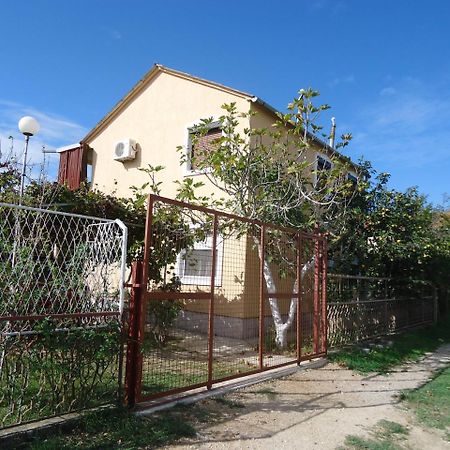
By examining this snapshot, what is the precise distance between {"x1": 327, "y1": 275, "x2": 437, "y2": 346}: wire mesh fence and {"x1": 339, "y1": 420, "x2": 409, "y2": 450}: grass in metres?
3.77

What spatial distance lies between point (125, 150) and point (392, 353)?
8.78 m

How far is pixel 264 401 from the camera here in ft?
18.1

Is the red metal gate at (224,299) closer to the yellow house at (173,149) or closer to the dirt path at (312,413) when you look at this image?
the yellow house at (173,149)

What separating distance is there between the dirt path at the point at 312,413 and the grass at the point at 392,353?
466 mm

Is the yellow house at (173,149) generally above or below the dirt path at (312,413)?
above

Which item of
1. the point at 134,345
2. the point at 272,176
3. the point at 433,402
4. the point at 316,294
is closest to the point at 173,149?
the point at 272,176

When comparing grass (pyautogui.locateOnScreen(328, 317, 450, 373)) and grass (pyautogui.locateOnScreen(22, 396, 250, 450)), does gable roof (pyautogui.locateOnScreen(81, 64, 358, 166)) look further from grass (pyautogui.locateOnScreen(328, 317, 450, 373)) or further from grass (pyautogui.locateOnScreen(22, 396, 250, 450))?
grass (pyautogui.locateOnScreen(22, 396, 250, 450))

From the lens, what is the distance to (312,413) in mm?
5191

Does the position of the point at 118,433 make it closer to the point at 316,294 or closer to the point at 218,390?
the point at 218,390

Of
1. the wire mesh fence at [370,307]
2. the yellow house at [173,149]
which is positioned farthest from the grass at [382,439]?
the wire mesh fence at [370,307]

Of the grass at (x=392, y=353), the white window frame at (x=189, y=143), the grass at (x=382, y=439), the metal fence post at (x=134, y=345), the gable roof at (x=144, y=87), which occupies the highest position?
the gable roof at (x=144, y=87)

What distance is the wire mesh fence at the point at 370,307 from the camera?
914cm

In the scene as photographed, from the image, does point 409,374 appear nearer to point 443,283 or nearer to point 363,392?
point 363,392

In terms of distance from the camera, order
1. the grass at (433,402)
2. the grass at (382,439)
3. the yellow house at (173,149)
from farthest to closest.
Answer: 1. the yellow house at (173,149)
2. the grass at (433,402)
3. the grass at (382,439)
